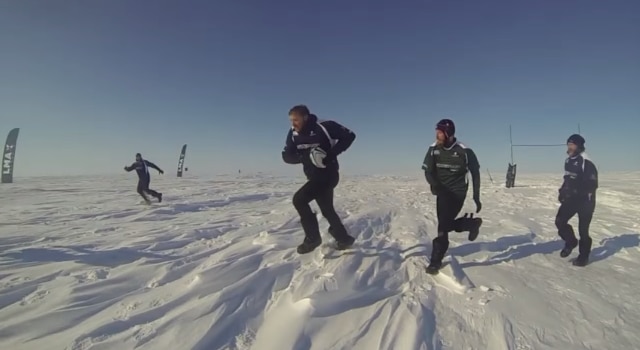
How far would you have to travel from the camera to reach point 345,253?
4285 millimetres

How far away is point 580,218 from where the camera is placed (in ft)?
14.8

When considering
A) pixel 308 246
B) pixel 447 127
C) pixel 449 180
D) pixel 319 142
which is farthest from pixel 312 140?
pixel 449 180

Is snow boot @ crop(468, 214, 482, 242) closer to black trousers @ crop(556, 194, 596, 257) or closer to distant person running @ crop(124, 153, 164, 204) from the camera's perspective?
black trousers @ crop(556, 194, 596, 257)

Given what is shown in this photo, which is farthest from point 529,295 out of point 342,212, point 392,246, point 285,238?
point 342,212

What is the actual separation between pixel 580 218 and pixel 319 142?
376 cm

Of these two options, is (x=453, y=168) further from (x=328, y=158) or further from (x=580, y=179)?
(x=580, y=179)

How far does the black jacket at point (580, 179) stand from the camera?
4.48 meters

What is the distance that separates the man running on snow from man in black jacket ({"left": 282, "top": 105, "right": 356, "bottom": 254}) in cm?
110

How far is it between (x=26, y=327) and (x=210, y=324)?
4.76ft

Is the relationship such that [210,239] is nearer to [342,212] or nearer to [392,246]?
[392,246]

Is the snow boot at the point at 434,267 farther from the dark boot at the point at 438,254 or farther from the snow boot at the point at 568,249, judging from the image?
the snow boot at the point at 568,249

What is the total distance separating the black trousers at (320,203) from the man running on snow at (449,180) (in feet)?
4.06

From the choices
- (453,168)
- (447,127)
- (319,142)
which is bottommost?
(453,168)

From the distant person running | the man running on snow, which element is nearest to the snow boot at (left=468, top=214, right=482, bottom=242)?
the man running on snow
